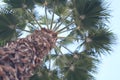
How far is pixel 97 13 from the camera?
29.8 ft

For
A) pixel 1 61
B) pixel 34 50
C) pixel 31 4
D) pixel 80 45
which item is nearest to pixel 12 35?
pixel 31 4

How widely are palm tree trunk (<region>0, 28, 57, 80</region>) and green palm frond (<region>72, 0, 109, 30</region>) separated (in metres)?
0.98

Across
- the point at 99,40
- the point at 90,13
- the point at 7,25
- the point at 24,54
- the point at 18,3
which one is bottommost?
the point at 24,54

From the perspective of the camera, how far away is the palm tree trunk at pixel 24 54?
217 inches

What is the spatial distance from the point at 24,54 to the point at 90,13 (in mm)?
3152

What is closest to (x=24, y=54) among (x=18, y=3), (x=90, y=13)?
(x=90, y=13)

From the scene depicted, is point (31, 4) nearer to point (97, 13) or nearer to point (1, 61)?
point (97, 13)

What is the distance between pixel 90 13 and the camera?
9.05 meters

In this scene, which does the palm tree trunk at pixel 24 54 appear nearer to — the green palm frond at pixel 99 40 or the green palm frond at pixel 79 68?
the green palm frond at pixel 79 68

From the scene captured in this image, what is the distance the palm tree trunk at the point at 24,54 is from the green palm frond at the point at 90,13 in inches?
38.5

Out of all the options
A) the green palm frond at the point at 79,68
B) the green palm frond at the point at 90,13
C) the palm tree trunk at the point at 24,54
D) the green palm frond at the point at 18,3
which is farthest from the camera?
the green palm frond at the point at 18,3

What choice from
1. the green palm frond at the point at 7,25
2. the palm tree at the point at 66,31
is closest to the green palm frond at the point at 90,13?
the palm tree at the point at 66,31

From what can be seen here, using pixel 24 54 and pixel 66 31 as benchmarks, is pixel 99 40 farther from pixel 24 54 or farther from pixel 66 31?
pixel 24 54

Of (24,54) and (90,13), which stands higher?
(90,13)
